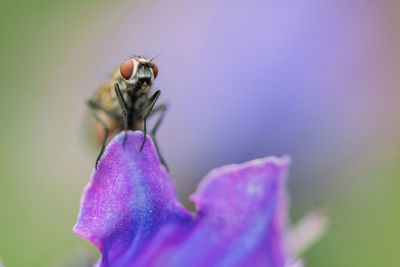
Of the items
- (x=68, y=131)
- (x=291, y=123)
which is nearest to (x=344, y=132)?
(x=291, y=123)

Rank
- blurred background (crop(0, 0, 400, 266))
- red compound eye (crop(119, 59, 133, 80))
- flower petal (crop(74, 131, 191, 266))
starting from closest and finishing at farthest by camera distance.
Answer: flower petal (crop(74, 131, 191, 266))
red compound eye (crop(119, 59, 133, 80))
blurred background (crop(0, 0, 400, 266))

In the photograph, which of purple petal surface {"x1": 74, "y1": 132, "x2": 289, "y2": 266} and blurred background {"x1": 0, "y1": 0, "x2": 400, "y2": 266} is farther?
blurred background {"x1": 0, "y1": 0, "x2": 400, "y2": 266}

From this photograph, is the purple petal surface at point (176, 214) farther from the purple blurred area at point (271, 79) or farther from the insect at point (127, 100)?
the purple blurred area at point (271, 79)

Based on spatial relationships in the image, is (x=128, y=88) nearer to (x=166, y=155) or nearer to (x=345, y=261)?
(x=166, y=155)

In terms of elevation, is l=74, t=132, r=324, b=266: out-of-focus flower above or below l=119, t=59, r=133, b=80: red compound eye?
below

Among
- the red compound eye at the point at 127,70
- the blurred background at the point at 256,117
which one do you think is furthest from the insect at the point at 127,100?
the blurred background at the point at 256,117

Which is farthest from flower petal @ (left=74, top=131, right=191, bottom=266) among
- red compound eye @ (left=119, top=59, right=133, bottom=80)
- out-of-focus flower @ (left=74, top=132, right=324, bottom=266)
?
red compound eye @ (left=119, top=59, right=133, bottom=80)

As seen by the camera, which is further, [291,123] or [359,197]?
[359,197]

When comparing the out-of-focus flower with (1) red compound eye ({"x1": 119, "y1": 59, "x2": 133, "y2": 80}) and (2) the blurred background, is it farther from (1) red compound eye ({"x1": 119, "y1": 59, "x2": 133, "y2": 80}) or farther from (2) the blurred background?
(2) the blurred background
